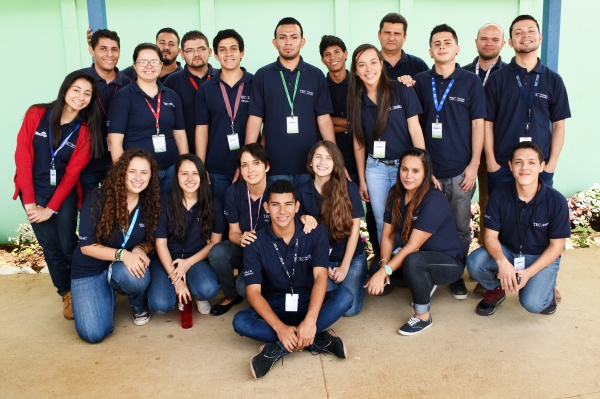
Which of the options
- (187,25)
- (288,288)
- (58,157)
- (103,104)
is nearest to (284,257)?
(288,288)

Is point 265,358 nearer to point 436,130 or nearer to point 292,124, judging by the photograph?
point 292,124

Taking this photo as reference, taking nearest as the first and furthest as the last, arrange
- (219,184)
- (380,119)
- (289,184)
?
(289,184) < (380,119) < (219,184)

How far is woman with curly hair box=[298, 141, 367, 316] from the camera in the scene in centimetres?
374

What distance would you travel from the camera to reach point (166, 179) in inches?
162

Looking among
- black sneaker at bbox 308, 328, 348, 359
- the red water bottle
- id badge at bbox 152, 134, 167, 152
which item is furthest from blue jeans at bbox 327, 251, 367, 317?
id badge at bbox 152, 134, 167, 152

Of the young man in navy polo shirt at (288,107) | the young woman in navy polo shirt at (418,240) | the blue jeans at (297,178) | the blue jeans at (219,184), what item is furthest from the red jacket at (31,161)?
the young woman in navy polo shirt at (418,240)

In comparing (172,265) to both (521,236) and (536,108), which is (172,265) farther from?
(536,108)

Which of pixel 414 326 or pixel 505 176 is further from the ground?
pixel 505 176

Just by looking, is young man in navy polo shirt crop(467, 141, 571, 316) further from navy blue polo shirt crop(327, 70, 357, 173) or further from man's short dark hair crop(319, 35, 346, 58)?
man's short dark hair crop(319, 35, 346, 58)

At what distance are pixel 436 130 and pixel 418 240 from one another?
34.4 inches

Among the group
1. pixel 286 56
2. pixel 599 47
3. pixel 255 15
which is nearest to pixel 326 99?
pixel 286 56

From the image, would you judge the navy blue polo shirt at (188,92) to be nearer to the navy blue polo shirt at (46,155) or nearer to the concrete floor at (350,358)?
the navy blue polo shirt at (46,155)

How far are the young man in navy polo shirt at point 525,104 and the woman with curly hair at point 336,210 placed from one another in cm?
119

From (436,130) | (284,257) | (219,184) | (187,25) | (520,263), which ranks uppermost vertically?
(187,25)
